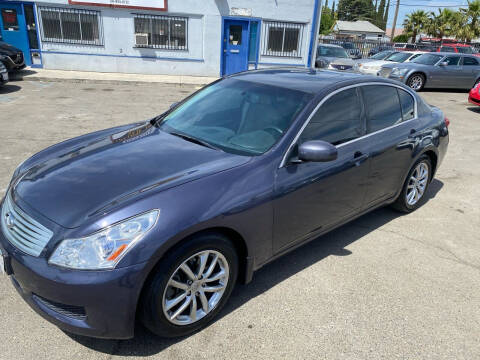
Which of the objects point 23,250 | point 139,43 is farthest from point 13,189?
point 139,43

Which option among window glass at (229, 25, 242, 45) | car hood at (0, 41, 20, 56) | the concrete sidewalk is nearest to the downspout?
window glass at (229, 25, 242, 45)

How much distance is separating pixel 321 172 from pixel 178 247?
1419mm

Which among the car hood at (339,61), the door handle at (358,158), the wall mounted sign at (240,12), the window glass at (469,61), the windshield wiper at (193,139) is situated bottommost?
the car hood at (339,61)

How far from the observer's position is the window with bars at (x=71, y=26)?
48.0 ft

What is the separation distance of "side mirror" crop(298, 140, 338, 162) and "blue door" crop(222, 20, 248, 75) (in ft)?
44.3

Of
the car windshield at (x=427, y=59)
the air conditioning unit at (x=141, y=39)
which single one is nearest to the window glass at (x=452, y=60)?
the car windshield at (x=427, y=59)

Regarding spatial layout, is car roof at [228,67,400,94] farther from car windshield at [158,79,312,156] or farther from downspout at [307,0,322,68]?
downspout at [307,0,322,68]

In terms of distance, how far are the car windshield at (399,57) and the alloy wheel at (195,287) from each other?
1534 cm

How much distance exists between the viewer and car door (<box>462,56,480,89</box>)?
50.0 feet

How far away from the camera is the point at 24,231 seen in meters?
2.44

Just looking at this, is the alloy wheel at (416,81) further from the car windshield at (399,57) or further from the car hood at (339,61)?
the car hood at (339,61)

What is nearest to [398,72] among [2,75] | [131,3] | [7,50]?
[131,3]

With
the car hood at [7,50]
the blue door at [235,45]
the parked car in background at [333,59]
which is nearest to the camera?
the car hood at [7,50]

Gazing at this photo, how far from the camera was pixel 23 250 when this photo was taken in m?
2.36
